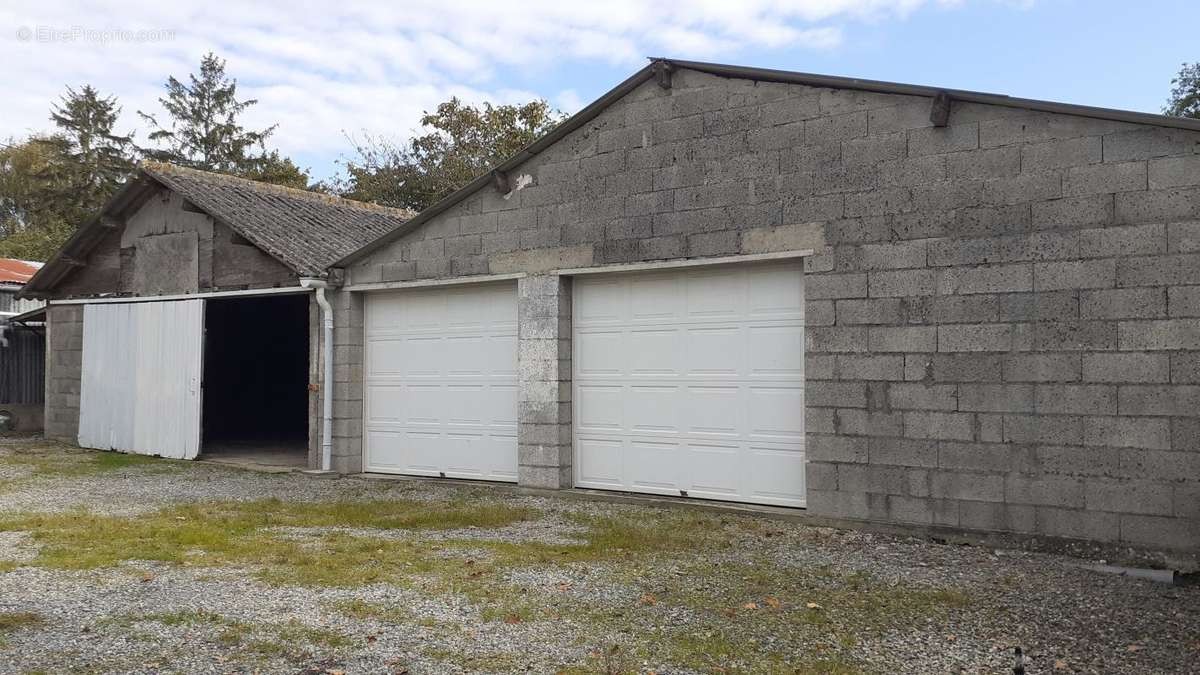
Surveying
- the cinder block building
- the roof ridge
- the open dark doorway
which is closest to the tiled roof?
the roof ridge

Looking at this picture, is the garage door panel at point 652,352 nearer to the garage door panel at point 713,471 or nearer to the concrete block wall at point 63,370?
the garage door panel at point 713,471

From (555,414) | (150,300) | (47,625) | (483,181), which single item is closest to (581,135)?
(483,181)

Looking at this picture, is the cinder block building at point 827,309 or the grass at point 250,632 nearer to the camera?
the grass at point 250,632

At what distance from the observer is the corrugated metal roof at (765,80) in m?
7.36

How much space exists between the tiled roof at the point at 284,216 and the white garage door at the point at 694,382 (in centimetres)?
441

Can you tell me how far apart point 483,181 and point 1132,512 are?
7.39 meters

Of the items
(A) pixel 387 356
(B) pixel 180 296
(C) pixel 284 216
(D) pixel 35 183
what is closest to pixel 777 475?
(A) pixel 387 356

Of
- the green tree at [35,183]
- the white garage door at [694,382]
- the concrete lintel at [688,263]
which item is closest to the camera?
the concrete lintel at [688,263]

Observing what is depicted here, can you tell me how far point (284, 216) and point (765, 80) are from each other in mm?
8915

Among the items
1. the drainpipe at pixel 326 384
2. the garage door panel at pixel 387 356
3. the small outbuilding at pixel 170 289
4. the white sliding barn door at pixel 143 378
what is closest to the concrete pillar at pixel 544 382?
the garage door panel at pixel 387 356

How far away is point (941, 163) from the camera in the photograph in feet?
26.8

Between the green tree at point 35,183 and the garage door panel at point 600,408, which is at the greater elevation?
the green tree at point 35,183

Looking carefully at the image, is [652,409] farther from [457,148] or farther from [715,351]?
[457,148]

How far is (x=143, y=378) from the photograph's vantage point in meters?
14.8
